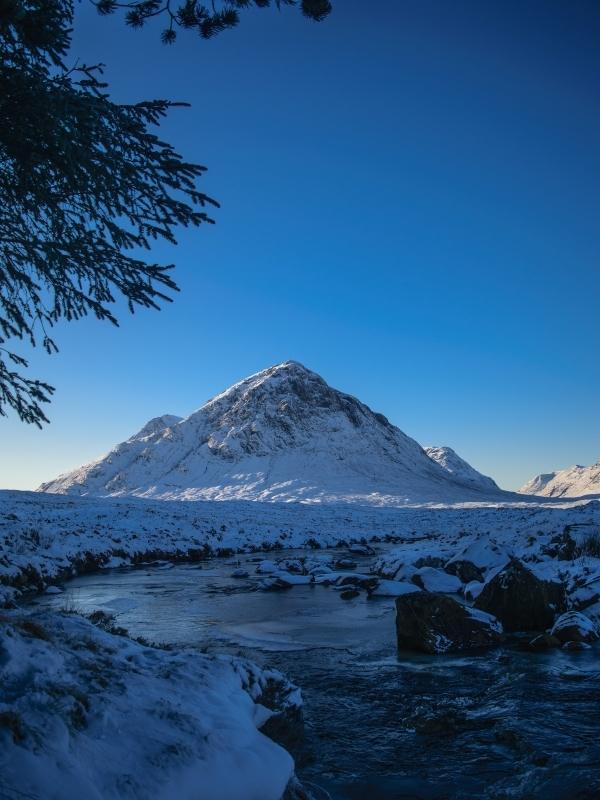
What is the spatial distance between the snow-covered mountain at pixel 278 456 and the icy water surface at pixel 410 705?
297 feet

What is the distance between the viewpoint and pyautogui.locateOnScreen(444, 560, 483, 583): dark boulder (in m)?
17.4

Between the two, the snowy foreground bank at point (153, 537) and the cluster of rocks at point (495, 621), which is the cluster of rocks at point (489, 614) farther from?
the snowy foreground bank at point (153, 537)

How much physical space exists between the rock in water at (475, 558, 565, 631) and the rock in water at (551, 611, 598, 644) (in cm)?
79

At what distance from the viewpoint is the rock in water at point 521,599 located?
11.5m

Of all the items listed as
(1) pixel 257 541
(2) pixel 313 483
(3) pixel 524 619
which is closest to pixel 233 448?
(2) pixel 313 483

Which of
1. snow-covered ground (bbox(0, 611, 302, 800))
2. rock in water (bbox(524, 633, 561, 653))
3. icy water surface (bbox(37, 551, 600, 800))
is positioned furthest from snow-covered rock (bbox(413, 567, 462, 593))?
snow-covered ground (bbox(0, 611, 302, 800))

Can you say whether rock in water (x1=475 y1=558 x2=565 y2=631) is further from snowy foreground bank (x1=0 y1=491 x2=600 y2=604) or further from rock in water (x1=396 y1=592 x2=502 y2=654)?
snowy foreground bank (x1=0 y1=491 x2=600 y2=604)

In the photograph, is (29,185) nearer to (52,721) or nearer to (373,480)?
(52,721)

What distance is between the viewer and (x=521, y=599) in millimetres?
11695

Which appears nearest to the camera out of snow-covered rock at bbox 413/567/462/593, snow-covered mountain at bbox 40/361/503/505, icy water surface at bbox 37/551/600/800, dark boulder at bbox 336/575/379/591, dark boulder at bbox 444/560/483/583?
icy water surface at bbox 37/551/600/800

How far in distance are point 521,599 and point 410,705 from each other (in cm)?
570

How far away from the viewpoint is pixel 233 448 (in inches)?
5753

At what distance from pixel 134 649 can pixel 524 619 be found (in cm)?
907

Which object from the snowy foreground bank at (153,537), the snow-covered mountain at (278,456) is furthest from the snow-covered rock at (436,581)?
the snow-covered mountain at (278,456)
